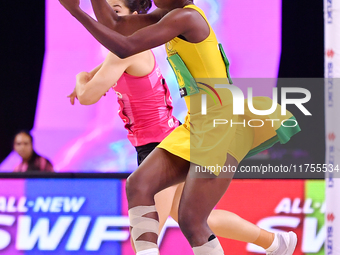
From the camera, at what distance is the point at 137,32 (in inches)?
57.9

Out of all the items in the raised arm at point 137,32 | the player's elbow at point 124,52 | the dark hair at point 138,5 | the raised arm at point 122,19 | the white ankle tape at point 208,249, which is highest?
the dark hair at point 138,5

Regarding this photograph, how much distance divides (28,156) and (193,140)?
293 cm

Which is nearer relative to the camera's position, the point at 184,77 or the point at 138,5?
the point at 184,77

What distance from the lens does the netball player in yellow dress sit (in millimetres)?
1564

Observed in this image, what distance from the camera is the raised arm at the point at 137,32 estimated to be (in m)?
1.40

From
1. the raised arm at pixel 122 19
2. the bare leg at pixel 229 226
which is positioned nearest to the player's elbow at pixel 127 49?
the raised arm at pixel 122 19

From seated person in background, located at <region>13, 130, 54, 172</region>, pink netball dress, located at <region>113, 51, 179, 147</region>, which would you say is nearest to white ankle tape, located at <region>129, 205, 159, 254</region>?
pink netball dress, located at <region>113, 51, 179, 147</region>

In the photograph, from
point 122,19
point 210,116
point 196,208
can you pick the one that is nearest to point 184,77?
point 210,116

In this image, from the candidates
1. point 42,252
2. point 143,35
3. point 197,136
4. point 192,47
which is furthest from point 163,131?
point 42,252

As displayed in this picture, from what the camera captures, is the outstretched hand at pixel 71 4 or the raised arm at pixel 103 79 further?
the raised arm at pixel 103 79

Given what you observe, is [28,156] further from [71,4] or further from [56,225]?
[71,4]

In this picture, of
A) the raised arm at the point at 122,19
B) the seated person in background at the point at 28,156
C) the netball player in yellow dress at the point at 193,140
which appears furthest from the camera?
the seated person in background at the point at 28,156

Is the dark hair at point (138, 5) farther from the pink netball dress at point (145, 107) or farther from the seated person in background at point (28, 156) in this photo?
the seated person in background at point (28, 156)

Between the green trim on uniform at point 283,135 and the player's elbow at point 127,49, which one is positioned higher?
the player's elbow at point 127,49
